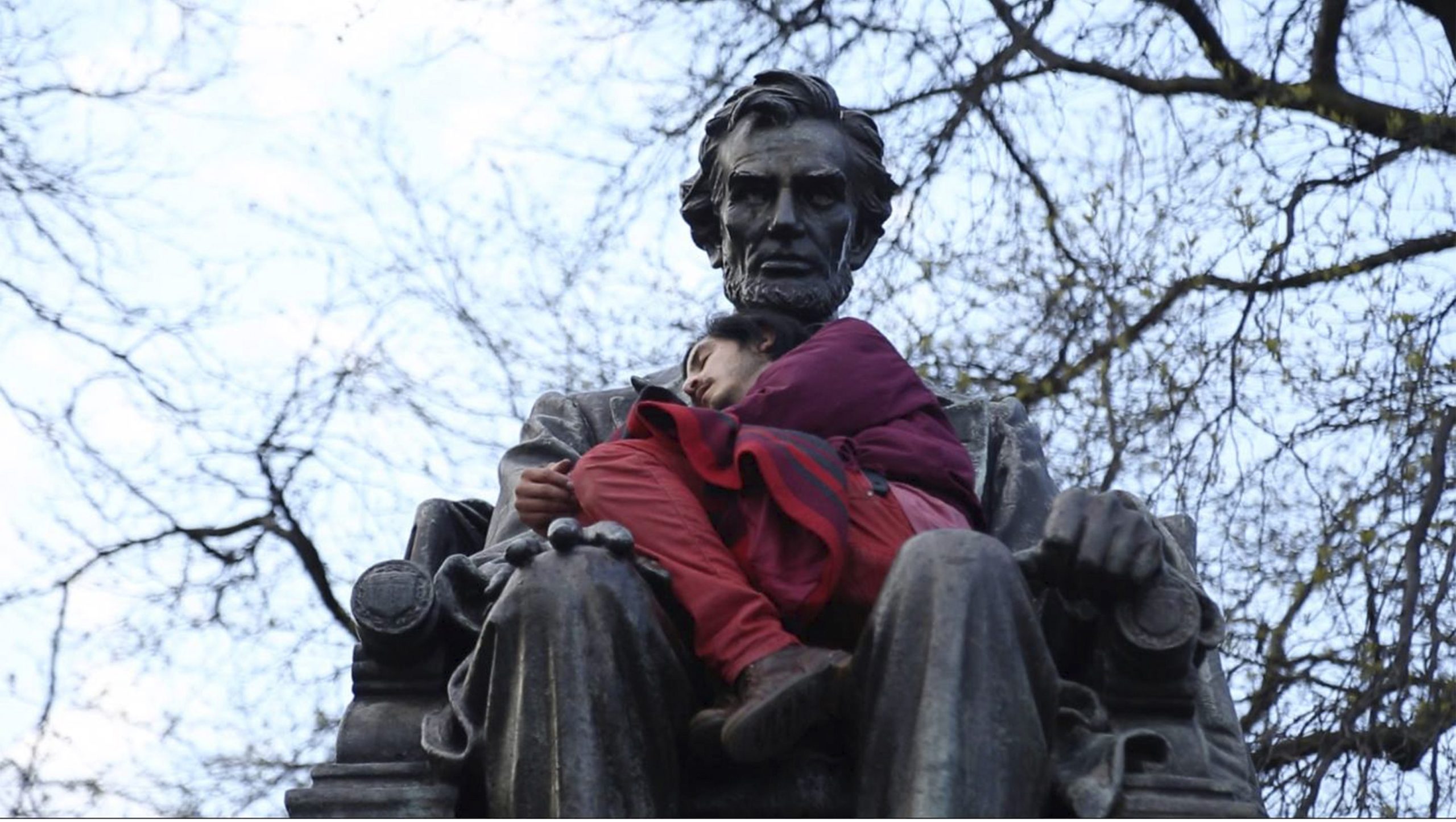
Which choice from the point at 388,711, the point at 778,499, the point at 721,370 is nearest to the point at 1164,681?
the point at 778,499

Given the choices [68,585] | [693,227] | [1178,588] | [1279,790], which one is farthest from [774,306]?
[68,585]

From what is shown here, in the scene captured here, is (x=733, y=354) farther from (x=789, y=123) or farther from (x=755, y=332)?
(x=789, y=123)

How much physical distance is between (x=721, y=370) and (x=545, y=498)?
22.9 inches

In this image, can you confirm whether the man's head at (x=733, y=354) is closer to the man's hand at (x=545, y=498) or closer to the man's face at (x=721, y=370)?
the man's face at (x=721, y=370)

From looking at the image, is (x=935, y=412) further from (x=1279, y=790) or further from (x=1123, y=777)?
(x=1279, y=790)

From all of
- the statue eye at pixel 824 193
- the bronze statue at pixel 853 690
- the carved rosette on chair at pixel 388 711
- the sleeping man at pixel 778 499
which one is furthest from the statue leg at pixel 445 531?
the statue eye at pixel 824 193

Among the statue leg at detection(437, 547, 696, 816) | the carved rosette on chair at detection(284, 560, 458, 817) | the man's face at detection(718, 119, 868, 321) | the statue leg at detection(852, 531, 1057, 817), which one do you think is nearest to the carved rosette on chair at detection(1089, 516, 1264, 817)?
the statue leg at detection(852, 531, 1057, 817)

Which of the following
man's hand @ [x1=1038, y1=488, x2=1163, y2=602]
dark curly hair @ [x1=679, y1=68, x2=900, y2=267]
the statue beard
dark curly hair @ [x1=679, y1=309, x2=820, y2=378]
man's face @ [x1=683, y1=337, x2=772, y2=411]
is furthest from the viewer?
dark curly hair @ [x1=679, y1=68, x2=900, y2=267]

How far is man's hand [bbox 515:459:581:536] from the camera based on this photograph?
4.74 m

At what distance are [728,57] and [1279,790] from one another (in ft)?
12.1

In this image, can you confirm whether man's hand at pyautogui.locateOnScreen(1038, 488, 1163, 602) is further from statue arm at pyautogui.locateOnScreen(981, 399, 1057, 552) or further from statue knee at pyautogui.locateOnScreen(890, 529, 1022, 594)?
statue arm at pyautogui.locateOnScreen(981, 399, 1057, 552)

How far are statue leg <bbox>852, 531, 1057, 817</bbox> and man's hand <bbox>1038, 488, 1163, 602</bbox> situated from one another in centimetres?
20

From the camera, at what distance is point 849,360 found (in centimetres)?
509

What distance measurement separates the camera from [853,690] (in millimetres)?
4387
